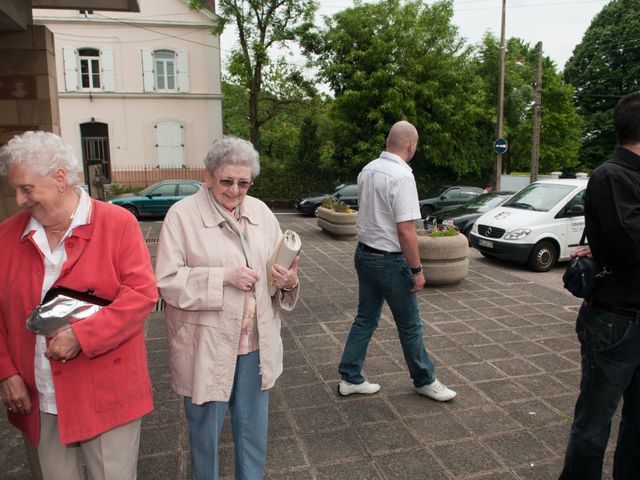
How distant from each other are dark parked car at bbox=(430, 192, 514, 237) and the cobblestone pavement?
655 cm

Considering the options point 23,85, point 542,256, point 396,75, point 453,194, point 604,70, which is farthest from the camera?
point 604,70

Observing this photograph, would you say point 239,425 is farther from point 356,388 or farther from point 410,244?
point 410,244

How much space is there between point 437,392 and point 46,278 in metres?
2.74

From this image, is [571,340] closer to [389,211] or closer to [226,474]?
[389,211]

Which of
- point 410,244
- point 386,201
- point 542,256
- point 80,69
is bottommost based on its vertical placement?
point 542,256

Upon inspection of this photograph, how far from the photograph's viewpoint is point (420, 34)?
22.4 m

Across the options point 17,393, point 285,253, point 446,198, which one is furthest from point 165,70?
point 17,393

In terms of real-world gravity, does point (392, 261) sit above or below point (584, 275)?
below

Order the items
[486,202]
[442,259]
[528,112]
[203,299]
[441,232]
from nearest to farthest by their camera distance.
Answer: [203,299]
[442,259]
[441,232]
[486,202]
[528,112]

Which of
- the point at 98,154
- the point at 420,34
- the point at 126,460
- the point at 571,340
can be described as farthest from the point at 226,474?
the point at 98,154

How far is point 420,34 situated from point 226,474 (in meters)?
22.5

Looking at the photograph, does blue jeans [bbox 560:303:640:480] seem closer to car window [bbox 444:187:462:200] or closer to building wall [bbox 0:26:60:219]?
building wall [bbox 0:26:60:219]

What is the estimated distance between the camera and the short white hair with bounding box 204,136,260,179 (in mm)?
2369

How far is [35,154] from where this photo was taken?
1.99m
